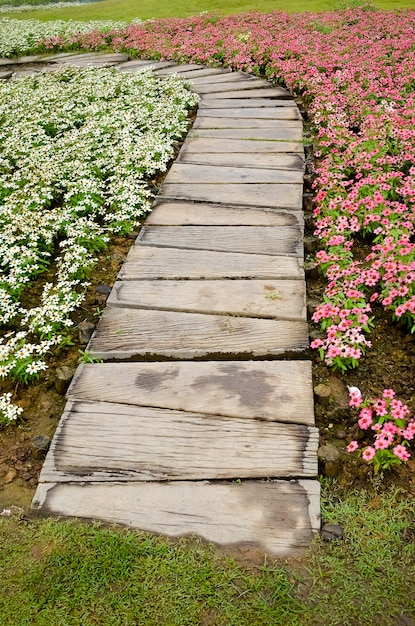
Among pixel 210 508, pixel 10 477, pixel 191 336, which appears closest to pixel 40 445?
pixel 10 477

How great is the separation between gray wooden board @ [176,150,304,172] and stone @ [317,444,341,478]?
4.66 m

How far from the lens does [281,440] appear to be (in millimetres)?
3336

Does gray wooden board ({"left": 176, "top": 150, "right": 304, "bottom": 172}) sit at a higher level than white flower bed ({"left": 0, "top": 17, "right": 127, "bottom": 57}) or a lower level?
lower

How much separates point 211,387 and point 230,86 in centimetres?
863

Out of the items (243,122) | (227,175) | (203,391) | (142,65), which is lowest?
(203,391)

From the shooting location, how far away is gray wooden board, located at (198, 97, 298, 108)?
30.6 feet

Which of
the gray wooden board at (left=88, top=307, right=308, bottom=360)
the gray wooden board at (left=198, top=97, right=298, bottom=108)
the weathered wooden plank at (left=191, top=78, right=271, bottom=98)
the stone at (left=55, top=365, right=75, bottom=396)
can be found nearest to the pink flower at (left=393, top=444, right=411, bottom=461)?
the gray wooden board at (left=88, top=307, right=308, bottom=360)

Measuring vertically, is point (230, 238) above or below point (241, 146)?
below

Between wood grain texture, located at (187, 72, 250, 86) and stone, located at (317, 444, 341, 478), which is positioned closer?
stone, located at (317, 444, 341, 478)

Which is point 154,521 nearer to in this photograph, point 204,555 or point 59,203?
point 204,555

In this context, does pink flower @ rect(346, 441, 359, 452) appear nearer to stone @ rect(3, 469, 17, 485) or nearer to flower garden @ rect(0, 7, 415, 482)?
flower garden @ rect(0, 7, 415, 482)

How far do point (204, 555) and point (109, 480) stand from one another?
779mm

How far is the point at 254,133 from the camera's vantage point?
8172 mm

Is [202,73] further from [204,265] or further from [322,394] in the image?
[322,394]
